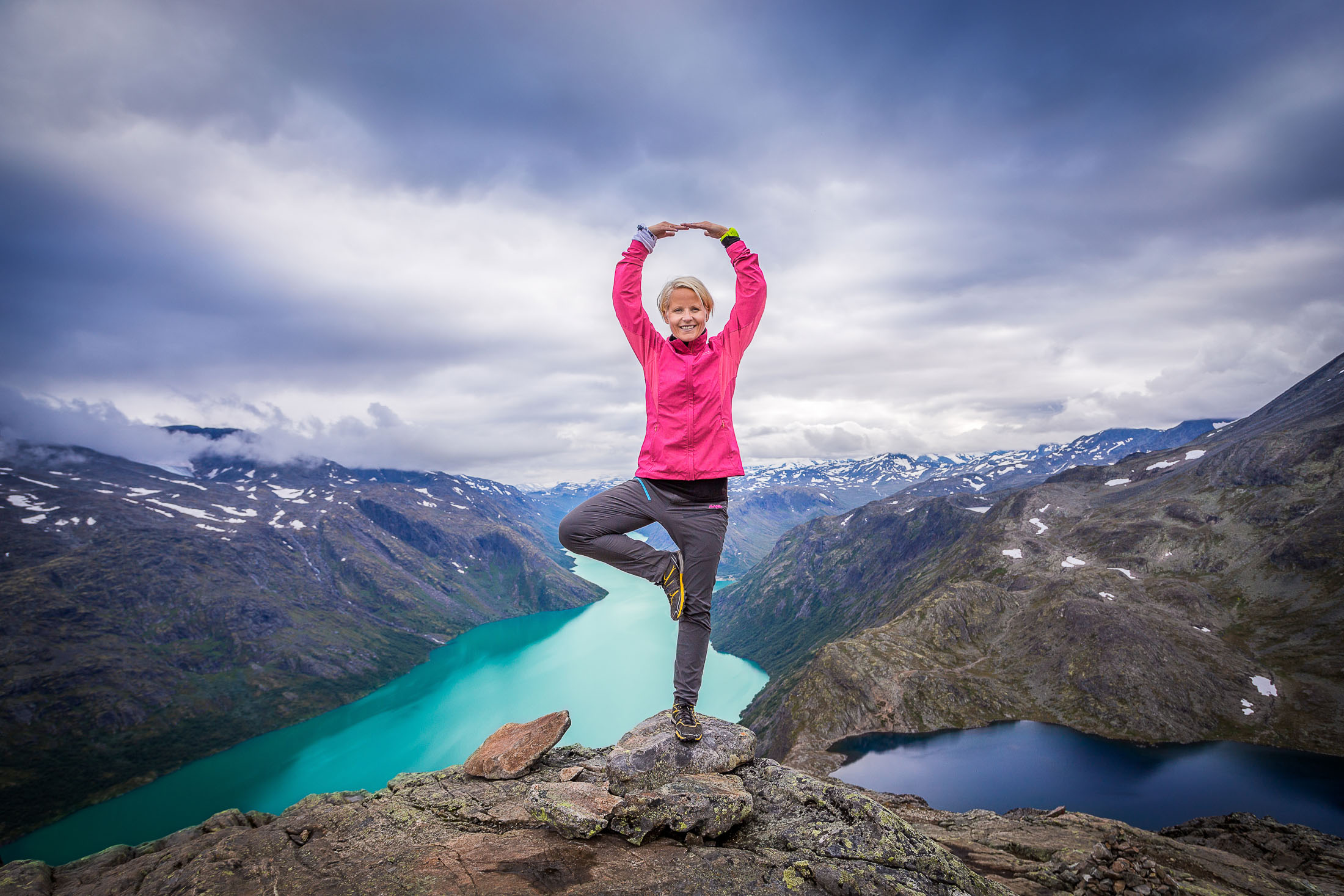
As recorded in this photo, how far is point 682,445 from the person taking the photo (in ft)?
22.2

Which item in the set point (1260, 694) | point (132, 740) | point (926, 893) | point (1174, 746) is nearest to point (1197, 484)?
point (1260, 694)

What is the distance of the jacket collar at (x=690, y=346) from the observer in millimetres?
7074

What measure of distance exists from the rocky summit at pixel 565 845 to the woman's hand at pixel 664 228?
25.7 ft

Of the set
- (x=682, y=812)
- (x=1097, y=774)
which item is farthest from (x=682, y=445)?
(x=1097, y=774)

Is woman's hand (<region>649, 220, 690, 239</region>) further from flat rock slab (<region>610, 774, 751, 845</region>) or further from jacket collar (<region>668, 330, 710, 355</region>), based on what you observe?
flat rock slab (<region>610, 774, 751, 845</region>)

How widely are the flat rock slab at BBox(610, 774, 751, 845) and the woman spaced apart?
1.40 meters

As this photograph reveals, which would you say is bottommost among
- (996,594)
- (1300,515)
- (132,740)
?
(132,740)

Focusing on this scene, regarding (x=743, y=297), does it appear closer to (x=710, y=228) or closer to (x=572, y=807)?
(x=710, y=228)

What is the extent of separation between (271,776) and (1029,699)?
20446 cm

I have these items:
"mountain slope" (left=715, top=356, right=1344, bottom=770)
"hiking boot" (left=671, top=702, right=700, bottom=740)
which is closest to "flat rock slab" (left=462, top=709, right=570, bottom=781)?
"hiking boot" (left=671, top=702, right=700, bottom=740)

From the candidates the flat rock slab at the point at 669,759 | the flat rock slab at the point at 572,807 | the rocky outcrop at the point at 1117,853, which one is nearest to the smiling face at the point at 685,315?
the flat rock slab at the point at 669,759

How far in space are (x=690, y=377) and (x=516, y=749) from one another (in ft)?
29.0

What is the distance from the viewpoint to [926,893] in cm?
584

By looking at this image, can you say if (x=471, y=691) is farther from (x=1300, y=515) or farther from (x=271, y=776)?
(x=1300, y=515)
